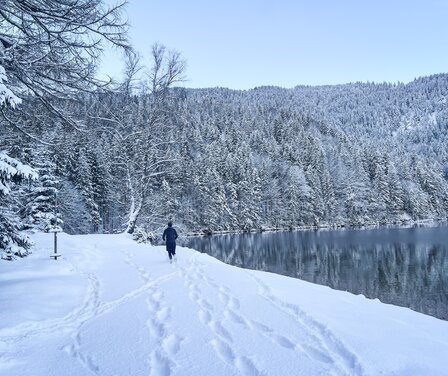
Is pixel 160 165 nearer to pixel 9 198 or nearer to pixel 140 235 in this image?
pixel 140 235

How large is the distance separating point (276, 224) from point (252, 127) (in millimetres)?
40612

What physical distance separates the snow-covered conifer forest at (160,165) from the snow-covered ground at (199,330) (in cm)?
248

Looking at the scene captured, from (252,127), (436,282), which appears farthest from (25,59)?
(252,127)

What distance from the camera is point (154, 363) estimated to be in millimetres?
4602

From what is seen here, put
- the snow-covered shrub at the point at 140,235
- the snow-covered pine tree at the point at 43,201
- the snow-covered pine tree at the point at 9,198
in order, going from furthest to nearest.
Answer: the snow-covered pine tree at the point at 43,201 → the snow-covered shrub at the point at 140,235 → the snow-covered pine tree at the point at 9,198

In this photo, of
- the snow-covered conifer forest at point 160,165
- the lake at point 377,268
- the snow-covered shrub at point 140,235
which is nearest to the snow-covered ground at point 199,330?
the snow-covered conifer forest at point 160,165

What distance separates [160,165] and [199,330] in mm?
15549

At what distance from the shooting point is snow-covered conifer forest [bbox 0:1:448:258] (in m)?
5.74

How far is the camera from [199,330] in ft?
18.9

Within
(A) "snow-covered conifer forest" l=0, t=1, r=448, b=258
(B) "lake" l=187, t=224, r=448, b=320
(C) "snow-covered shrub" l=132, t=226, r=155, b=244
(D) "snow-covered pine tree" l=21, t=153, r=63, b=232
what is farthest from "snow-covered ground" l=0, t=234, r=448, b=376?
(D) "snow-covered pine tree" l=21, t=153, r=63, b=232

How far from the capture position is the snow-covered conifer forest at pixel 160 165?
5.74 m

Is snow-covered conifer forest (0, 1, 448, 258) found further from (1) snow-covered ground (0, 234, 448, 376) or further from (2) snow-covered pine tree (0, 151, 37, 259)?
(1) snow-covered ground (0, 234, 448, 376)

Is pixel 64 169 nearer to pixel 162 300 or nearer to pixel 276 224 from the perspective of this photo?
pixel 162 300

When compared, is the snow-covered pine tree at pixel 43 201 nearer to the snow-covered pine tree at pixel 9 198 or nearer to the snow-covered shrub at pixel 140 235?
the snow-covered shrub at pixel 140 235
